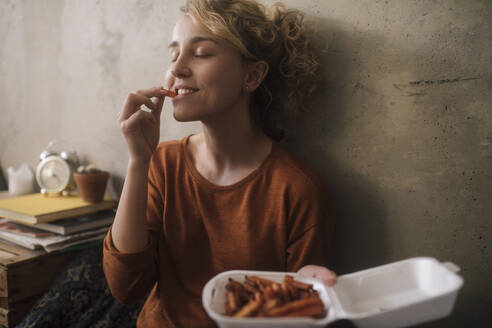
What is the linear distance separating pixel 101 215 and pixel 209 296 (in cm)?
106

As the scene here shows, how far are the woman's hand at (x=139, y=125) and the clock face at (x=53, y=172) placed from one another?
83 cm

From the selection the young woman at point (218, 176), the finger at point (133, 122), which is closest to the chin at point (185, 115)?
the young woman at point (218, 176)

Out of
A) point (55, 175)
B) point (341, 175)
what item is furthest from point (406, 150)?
point (55, 175)

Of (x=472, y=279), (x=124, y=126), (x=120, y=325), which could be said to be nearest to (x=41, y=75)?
(x=124, y=126)

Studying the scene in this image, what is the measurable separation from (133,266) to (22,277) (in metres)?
0.63

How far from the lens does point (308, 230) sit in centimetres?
104

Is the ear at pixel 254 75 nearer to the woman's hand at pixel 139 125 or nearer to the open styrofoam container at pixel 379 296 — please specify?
the woman's hand at pixel 139 125

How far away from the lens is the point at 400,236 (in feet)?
3.55

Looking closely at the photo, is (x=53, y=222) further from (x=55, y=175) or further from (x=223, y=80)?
(x=223, y=80)

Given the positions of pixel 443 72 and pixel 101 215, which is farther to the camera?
pixel 101 215

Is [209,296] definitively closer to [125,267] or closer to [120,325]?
[125,267]

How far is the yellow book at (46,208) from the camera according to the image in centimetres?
141

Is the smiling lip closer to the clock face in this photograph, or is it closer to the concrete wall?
the concrete wall

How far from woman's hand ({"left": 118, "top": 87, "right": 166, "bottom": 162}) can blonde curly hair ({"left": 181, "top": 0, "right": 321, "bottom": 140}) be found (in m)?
0.28
